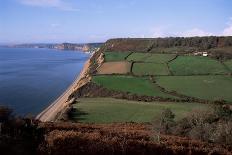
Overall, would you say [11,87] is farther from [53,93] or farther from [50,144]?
[50,144]

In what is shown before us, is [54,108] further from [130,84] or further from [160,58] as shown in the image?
[160,58]

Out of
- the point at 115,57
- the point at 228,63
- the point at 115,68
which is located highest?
the point at 228,63

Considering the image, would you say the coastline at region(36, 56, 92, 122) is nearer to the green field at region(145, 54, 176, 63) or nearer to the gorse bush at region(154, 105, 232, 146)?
the gorse bush at region(154, 105, 232, 146)

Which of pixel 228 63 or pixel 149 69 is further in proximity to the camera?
pixel 228 63

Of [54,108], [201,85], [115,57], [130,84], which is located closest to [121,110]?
[54,108]

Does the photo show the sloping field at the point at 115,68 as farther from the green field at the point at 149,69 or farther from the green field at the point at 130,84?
the green field at the point at 130,84

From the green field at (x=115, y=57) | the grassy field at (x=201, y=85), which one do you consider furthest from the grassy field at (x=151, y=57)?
the grassy field at (x=201, y=85)

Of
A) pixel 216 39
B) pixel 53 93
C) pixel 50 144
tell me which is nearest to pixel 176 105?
pixel 53 93
